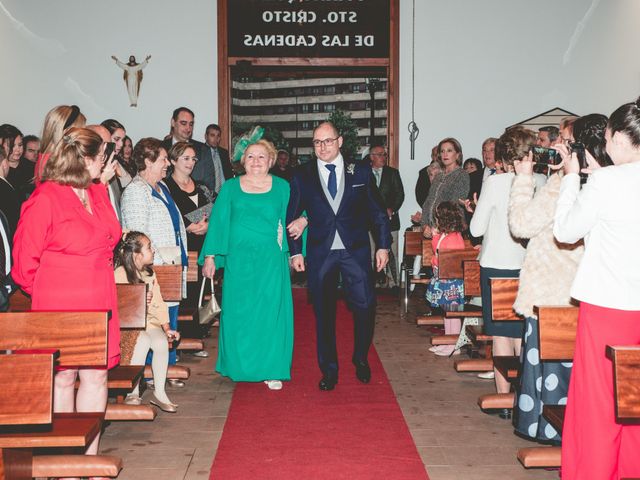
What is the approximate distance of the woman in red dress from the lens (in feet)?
10.7

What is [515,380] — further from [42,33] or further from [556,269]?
[42,33]

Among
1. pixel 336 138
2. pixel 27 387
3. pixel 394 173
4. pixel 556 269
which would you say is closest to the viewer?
pixel 27 387

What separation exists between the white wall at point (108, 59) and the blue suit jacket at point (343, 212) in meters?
4.80

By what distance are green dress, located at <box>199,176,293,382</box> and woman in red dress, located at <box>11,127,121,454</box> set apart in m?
1.88

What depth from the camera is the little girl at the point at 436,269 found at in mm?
6199

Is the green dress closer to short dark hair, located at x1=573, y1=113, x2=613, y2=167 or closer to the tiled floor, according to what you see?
the tiled floor

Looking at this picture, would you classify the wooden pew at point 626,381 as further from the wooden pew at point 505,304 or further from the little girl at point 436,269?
the little girl at point 436,269

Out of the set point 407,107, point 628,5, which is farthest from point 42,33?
point 628,5

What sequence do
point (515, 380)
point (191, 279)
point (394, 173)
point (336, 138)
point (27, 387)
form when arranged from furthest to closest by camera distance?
point (394, 173) → point (191, 279) → point (336, 138) → point (515, 380) → point (27, 387)

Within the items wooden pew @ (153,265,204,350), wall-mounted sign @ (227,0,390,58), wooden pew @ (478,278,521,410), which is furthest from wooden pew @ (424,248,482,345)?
wall-mounted sign @ (227,0,390,58)

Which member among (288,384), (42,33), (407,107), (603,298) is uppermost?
(42,33)

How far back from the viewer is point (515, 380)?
13.4ft

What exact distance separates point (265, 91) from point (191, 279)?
59.2 feet

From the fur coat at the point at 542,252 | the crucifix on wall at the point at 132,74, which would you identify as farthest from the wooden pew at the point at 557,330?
the crucifix on wall at the point at 132,74
